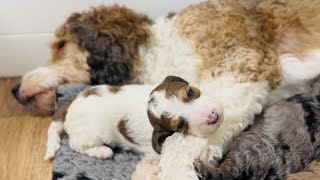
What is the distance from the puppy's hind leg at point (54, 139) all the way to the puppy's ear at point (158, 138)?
0.53m

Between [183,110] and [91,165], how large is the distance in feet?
1.72

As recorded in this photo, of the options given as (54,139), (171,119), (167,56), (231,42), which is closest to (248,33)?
(231,42)

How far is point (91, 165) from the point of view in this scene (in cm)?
228

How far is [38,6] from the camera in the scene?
3055 mm

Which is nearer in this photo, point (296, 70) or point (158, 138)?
point (158, 138)

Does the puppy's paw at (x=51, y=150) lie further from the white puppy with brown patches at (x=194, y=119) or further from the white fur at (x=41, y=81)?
the white puppy with brown patches at (x=194, y=119)

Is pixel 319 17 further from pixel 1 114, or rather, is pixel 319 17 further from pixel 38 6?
pixel 1 114

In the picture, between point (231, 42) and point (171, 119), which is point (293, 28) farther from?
point (171, 119)

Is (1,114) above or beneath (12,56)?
beneath

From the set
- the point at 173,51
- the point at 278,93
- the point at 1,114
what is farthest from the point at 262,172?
the point at 1,114

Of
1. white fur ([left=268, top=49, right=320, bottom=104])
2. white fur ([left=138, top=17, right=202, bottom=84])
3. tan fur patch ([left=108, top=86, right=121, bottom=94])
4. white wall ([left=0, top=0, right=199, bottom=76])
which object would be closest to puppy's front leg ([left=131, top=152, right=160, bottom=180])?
tan fur patch ([left=108, top=86, right=121, bottom=94])

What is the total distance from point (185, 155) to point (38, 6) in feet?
4.63

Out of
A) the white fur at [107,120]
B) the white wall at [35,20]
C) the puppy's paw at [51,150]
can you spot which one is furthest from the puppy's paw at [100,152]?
the white wall at [35,20]

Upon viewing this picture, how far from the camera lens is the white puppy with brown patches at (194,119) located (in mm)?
1990
